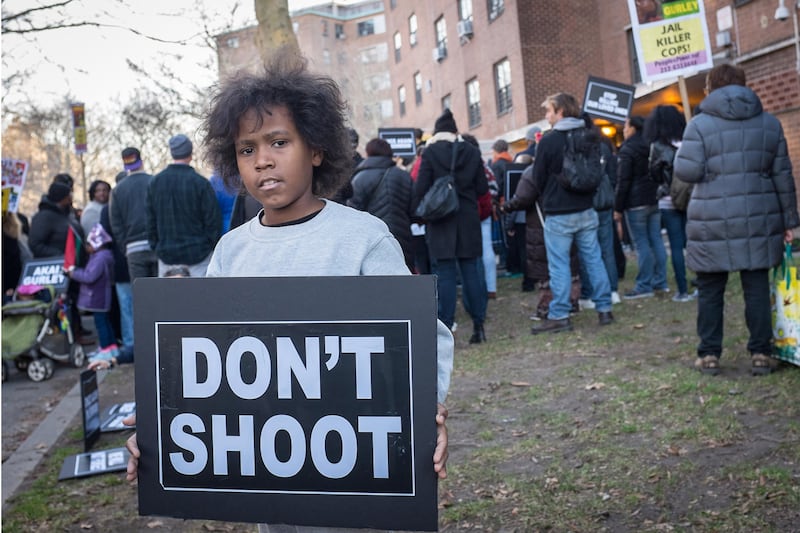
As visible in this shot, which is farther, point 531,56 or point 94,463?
point 531,56

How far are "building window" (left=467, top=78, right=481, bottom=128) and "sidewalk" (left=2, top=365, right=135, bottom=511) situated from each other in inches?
775

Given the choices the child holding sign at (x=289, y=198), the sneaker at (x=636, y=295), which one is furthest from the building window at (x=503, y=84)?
the child holding sign at (x=289, y=198)

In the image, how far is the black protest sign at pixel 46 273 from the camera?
1002 centimetres

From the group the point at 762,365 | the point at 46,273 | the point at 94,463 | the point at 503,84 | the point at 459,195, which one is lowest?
the point at 94,463

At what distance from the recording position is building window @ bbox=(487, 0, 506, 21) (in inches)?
920

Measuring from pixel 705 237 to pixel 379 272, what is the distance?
4.02 m

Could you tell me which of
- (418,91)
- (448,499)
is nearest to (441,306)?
(448,499)

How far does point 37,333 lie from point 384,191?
14.2 feet

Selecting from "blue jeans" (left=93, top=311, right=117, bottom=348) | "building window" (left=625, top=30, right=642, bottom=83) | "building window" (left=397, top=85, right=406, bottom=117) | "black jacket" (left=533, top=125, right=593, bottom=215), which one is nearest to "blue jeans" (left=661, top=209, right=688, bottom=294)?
"black jacket" (left=533, top=125, right=593, bottom=215)

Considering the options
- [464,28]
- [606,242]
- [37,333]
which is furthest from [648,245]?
[464,28]

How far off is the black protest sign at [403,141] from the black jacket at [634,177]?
154 inches

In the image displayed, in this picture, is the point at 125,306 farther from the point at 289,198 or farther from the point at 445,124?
the point at 289,198

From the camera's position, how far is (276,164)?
2273 millimetres

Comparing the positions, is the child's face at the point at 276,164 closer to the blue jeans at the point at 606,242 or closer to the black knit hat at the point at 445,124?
the black knit hat at the point at 445,124
